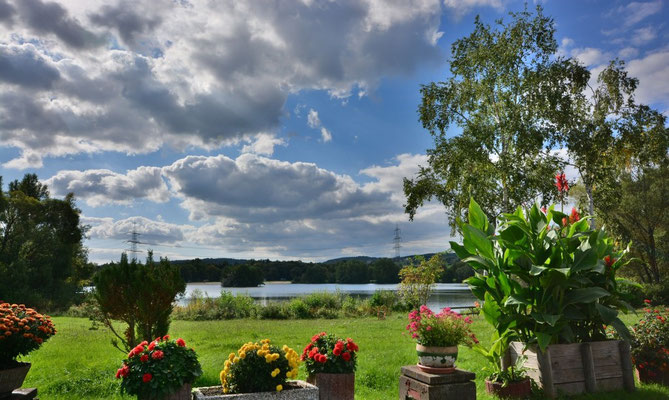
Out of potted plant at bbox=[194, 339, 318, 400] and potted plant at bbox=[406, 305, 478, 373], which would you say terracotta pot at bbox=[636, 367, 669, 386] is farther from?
potted plant at bbox=[194, 339, 318, 400]

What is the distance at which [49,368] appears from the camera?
9172 mm

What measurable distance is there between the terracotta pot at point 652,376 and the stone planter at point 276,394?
4.61 metres

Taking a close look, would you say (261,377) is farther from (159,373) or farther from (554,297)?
(554,297)

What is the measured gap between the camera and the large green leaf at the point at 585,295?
5145mm

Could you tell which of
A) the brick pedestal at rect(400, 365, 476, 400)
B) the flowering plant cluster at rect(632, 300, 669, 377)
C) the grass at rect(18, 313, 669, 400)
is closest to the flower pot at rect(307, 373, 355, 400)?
the brick pedestal at rect(400, 365, 476, 400)

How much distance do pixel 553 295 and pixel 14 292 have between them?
30.8 meters

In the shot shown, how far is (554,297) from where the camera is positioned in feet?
17.4

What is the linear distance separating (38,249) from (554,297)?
37.5 m

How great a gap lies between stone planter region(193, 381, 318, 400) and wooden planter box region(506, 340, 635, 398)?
2634 mm

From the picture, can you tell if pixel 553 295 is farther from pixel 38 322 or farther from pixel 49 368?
pixel 49 368

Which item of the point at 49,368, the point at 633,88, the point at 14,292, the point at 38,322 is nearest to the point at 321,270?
the point at 14,292

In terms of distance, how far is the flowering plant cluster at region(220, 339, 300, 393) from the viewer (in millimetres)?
4422

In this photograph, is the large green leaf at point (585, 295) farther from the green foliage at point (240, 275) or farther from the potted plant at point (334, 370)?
the green foliage at point (240, 275)

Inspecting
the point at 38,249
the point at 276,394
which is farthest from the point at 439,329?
the point at 38,249
